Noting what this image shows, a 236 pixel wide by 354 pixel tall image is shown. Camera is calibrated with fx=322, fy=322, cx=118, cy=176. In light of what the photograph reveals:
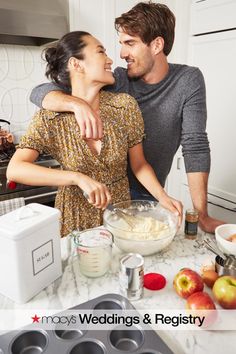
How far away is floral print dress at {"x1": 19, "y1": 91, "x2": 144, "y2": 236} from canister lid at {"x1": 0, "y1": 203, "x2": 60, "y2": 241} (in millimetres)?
484

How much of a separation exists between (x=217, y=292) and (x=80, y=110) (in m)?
0.77

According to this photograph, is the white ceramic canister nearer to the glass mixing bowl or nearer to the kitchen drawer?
the glass mixing bowl

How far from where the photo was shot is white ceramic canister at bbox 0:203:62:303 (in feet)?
2.46

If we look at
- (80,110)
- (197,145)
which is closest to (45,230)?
(80,110)

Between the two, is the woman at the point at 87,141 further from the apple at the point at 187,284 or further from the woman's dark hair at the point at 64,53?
the apple at the point at 187,284

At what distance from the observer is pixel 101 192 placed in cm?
101

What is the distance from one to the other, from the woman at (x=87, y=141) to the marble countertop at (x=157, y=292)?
0.77 feet

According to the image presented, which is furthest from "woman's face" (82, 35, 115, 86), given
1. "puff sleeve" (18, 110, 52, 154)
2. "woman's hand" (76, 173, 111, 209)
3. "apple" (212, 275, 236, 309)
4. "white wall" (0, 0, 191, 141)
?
"white wall" (0, 0, 191, 141)

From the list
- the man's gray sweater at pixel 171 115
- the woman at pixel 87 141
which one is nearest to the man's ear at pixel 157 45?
the man's gray sweater at pixel 171 115

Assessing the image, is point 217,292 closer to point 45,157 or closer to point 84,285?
point 84,285

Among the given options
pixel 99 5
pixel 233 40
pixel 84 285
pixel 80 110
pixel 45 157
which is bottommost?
pixel 84 285

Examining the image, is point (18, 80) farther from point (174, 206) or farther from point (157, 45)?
point (174, 206)

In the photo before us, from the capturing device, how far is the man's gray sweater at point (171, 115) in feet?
4.91

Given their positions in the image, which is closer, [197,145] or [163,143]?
[197,145]
